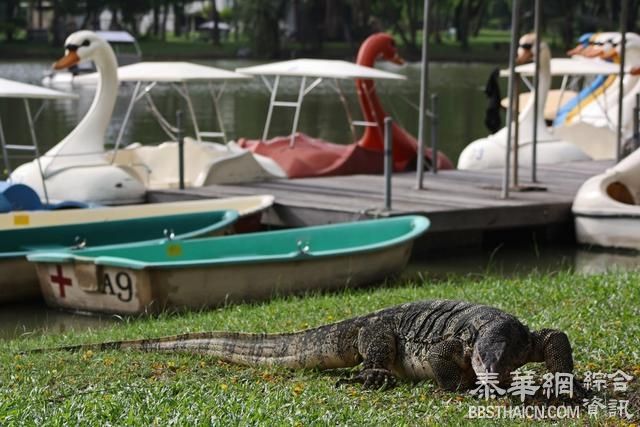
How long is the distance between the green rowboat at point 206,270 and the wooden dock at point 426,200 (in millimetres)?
1771

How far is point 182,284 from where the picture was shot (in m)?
11.2

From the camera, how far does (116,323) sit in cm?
1084

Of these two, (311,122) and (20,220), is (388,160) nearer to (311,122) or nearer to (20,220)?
(20,220)

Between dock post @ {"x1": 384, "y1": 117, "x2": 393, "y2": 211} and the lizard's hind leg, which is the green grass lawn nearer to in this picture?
the lizard's hind leg

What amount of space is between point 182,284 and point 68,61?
21.7ft

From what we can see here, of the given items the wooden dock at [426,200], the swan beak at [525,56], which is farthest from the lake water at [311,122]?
the swan beak at [525,56]

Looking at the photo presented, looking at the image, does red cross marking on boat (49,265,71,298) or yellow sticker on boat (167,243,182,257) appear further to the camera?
yellow sticker on boat (167,243,182,257)

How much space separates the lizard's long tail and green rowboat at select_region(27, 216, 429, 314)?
3.68 m

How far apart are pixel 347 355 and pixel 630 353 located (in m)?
1.45

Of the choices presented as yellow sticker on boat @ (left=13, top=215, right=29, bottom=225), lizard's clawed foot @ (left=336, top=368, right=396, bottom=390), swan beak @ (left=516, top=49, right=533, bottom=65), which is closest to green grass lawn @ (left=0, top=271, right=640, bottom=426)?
lizard's clawed foot @ (left=336, top=368, right=396, bottom=390)

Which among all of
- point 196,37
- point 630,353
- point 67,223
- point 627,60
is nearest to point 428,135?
point 627,60

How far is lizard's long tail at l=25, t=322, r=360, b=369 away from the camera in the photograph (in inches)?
263

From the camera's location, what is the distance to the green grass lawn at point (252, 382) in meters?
5.81

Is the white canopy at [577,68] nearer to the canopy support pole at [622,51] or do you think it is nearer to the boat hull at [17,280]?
the canopy support pole at [622,51]
